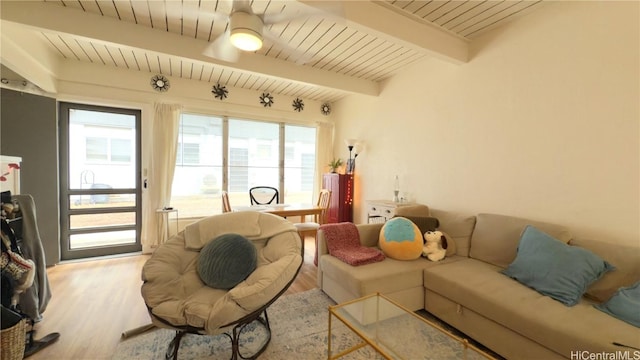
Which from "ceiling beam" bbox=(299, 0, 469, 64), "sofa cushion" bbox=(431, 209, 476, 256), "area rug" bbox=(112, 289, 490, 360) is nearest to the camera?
"area rug" bbox=(112, 289, 490, 360)

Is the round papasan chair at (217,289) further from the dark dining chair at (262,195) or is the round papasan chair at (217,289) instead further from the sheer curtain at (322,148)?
the sheer curtain at (322,148)

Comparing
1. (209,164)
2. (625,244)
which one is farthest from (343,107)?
(625,244)

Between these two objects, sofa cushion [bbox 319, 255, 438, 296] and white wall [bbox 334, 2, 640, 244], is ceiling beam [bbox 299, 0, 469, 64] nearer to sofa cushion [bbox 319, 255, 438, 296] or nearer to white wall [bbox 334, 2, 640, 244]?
white wall [bbox 334, 2, 640, 244]

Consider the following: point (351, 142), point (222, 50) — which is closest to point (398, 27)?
point (222, 50)

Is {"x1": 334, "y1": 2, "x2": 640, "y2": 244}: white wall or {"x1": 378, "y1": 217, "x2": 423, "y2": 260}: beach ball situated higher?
{"x1": 334, "y1": 2, "x2": 640, "y2": 244}: white wall

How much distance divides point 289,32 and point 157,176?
2676 millimetres

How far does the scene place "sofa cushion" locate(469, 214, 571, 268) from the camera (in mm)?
1951

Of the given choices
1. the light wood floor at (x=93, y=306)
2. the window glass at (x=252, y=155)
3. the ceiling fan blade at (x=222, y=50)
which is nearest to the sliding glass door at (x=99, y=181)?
the light wood floor at (x=93, y=306)

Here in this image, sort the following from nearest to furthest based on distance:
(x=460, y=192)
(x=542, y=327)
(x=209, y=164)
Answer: (x=542, y=327)
(x=460, y=192)
(x=209, y=164)

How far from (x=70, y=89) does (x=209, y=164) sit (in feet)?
6.04

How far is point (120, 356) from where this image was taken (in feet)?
5.29

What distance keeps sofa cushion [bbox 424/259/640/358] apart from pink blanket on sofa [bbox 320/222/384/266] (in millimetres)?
471

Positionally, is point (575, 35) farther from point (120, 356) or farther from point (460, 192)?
point (120, 356)

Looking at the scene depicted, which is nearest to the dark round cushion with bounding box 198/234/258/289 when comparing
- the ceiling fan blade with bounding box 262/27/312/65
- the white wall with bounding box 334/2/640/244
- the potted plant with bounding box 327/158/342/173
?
the ceiling fan blade with bounding box 262/27/312/65
